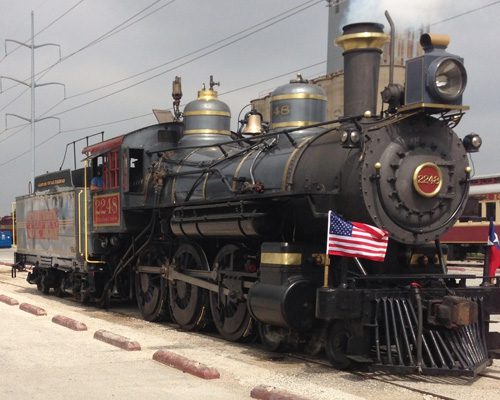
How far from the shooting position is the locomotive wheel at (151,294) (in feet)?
34.4

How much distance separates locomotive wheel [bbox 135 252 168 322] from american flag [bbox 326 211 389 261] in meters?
4.41

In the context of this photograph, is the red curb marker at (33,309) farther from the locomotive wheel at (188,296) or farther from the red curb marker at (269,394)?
the red curb marker at (269,394)

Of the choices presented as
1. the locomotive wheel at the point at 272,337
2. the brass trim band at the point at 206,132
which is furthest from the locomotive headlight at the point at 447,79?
the brass trim band at the point at 206,132

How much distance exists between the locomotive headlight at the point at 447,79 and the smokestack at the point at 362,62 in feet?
2.88

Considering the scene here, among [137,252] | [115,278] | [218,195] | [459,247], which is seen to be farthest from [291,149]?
[459,247]

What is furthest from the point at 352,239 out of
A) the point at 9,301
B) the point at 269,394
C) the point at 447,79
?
the point at 9,301

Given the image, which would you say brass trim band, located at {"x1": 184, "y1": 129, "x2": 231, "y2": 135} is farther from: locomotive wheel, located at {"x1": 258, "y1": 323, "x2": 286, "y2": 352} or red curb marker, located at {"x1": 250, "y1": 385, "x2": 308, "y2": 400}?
red curb marker, located at {"x1": 250, "y1": 385, "x2": 308, "y2": 400}

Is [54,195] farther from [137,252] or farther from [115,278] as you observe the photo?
[137,252]

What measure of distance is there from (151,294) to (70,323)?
1.50m

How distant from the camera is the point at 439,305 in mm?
6473

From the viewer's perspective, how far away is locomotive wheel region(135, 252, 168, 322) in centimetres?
1048

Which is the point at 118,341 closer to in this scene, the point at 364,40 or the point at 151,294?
the point at 151,294

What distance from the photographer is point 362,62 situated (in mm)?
7434

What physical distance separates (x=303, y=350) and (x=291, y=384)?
1.84 meters
